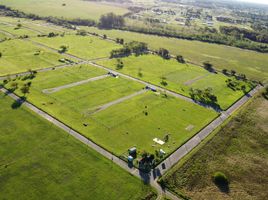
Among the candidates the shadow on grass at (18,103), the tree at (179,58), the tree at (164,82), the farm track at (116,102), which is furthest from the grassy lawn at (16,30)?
the farm track at (116,102)

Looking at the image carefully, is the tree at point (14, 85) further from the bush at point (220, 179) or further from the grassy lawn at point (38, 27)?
the grassy lawn at point (38, 27)

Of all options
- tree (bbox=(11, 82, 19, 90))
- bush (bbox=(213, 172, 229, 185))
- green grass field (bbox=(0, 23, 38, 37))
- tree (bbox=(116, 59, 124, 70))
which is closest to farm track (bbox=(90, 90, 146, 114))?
tree (bbox=(116, 59, 124, 70))

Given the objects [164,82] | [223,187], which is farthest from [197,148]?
[164,82]

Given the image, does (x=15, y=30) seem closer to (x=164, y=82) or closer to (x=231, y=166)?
(x=164, y=82)

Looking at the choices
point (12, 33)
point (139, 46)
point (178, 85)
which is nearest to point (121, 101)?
point (178, 85)

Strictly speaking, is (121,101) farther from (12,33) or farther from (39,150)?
(12,33)

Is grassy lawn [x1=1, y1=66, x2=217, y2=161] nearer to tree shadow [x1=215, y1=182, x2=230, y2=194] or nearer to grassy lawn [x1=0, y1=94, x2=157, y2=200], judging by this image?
grassy lawn [x1=0, y1=94, x2=157, y2=200]
